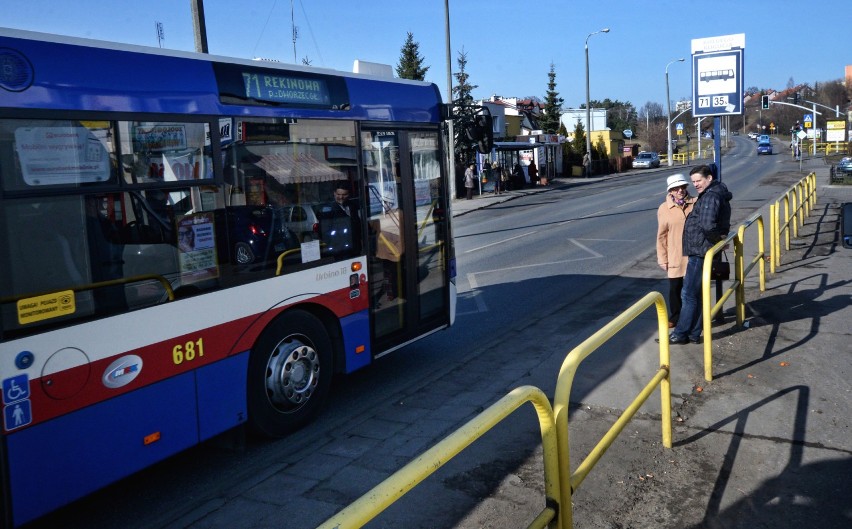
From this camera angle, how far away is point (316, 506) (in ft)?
15.3

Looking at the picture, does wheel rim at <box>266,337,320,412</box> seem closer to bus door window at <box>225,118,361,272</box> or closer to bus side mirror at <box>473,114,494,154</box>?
bus door window at <box>225,118,361,272</box>

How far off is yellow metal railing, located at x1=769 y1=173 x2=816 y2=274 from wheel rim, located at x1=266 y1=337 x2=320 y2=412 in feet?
27.1

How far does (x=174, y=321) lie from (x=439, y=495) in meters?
2.01

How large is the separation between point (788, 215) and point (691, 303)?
7.52 meters

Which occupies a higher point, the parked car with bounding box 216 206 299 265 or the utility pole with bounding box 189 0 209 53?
the utility pole with bounding box 189 0 209 53

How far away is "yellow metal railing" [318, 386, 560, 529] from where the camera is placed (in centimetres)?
211

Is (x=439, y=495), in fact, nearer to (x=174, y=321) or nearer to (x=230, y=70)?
(x=174, y=321)

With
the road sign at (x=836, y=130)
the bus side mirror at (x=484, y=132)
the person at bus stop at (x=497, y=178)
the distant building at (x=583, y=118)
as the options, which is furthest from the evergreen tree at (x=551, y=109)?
the bus side mirror at (x=484, y=132)

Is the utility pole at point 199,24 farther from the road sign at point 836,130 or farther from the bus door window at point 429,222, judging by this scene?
the road sign at point 836,130

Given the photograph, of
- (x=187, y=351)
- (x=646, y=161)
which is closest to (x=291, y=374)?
(x=187, y=351)

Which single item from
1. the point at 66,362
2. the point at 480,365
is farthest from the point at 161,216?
the point at 480,365

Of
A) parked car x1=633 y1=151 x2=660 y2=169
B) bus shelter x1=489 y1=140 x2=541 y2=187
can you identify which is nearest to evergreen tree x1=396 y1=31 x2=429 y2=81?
bus shelter x1=489 y1=140 x2=541 y2=187

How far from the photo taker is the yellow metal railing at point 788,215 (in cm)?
1169

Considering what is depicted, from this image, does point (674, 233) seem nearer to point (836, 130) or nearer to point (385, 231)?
point (385, 231)
